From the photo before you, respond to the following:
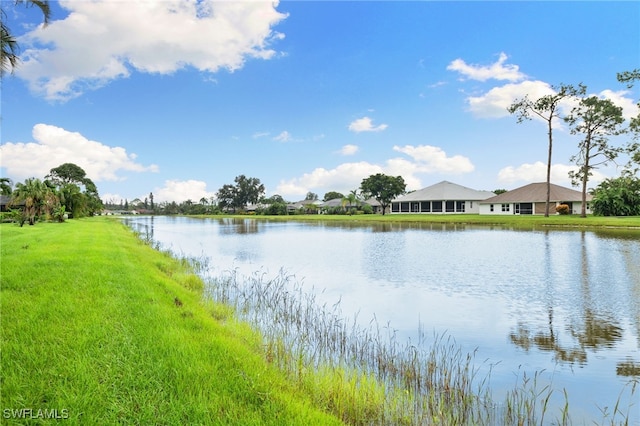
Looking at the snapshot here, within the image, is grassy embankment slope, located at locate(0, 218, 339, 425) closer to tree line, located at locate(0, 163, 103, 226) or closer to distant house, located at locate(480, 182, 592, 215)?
tree line, located at locate(0, 163, 103, 226)

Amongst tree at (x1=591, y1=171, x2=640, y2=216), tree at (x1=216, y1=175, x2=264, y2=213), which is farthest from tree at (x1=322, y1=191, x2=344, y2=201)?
tree at (x1=591, y1=171, x2=640, y2=216)

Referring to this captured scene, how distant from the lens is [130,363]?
4.50 meters

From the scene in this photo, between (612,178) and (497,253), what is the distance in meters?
42.5

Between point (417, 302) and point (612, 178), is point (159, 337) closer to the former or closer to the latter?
point (417, 302)

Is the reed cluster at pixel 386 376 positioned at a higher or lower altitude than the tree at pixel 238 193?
lower

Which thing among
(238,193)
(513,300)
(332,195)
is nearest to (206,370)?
(513,300)

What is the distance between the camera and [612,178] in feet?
161

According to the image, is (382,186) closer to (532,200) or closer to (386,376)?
(532,200)

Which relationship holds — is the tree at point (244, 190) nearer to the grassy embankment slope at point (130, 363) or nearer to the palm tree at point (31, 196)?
the palm tree at point (31, 196)

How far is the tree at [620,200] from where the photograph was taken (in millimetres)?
44125

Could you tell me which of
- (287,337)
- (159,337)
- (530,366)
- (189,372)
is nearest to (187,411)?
(189,372)

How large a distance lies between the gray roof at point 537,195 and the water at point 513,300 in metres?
37.8

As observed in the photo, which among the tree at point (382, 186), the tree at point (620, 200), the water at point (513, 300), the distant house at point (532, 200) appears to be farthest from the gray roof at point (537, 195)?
the water at point (513, 300)

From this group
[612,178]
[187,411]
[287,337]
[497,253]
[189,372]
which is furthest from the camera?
[612,178]
